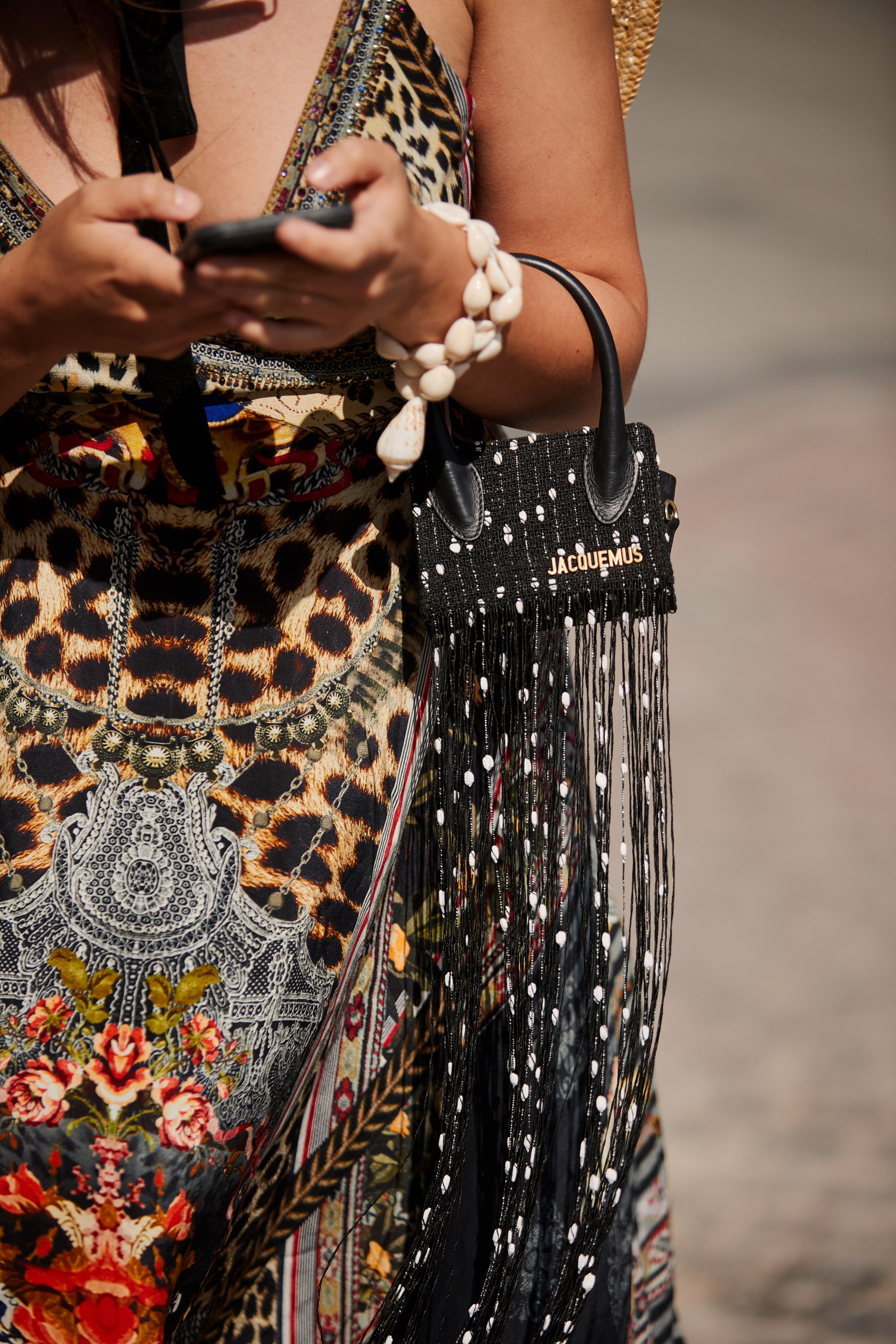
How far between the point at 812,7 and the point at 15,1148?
615cm

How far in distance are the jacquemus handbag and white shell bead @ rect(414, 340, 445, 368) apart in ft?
0.28

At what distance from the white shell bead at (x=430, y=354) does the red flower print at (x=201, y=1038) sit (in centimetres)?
40

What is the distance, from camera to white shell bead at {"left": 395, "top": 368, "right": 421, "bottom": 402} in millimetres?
616

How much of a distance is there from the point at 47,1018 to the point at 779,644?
2.80 metres

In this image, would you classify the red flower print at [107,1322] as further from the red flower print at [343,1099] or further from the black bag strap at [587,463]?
the black bag strap at [587,463]

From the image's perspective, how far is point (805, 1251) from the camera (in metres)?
1.66

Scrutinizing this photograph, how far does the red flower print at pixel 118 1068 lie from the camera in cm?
68

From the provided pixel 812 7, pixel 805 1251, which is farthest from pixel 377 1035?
pixel 812 7

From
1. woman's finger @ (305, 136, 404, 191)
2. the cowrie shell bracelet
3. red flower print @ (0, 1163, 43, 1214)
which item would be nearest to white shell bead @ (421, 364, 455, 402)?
the cowrie shell bracelet

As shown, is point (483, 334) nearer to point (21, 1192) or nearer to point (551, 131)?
point (551, 131)

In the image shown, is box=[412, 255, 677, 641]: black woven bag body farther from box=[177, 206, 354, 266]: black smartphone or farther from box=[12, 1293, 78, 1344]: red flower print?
box=[12, 1293, 78, 1344]: red flower print

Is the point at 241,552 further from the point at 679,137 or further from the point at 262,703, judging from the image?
the point at 679,137

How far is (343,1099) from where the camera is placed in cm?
82

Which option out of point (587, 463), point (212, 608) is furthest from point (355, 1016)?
point (587, 463)
